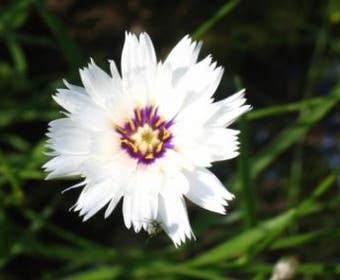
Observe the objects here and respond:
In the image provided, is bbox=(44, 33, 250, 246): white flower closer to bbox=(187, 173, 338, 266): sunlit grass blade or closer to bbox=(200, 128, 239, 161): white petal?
bbox=(200, 128, 239, 161): white petal

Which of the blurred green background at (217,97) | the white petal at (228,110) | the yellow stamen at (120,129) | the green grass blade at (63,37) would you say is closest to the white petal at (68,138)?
the yellow stamen at (120,129)

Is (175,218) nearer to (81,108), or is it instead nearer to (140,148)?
(140,148)

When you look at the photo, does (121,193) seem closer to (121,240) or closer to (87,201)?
(87,201)

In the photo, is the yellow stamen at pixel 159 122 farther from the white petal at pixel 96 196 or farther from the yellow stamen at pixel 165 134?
the white petal at pixel 96 196

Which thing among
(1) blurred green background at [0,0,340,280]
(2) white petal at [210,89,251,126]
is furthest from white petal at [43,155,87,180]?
(1) blurred green background at [0,0,340,280]

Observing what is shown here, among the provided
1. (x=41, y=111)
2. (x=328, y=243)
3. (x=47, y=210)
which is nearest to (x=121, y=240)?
(x=47, y=210)

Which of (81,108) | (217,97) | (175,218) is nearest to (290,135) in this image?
(217,97)
